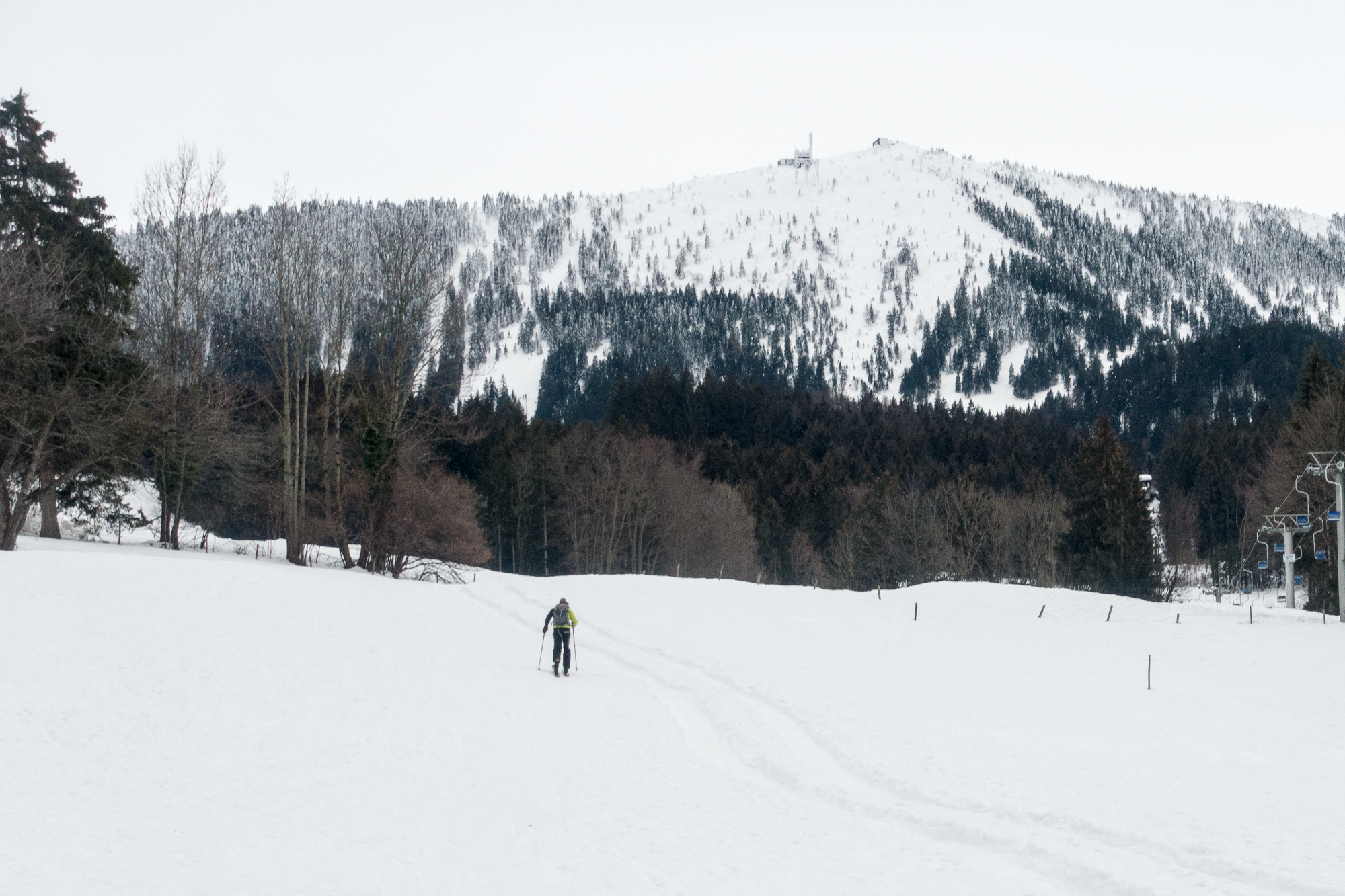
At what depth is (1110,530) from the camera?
222 ft

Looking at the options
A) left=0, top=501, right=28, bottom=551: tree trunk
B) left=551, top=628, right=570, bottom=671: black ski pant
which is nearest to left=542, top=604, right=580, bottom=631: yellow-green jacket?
left=551, top=628, right=570, bottom=671: black ski pant

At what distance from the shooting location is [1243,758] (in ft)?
53.4

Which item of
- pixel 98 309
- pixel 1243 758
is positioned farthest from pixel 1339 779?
pixel 98 309

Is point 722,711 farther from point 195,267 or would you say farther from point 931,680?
point 195,267

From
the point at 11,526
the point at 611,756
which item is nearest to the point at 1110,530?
the point at 611,756

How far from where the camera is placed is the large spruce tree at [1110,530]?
218ft

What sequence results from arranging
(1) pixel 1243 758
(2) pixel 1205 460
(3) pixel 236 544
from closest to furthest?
(1) pixel 1243 758 → (3) pixel 236 544 → (2) pixel 1205 460

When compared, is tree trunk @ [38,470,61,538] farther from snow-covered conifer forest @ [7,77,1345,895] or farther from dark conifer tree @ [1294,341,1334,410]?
dark conifer tree @ [1294,341,1334,410]

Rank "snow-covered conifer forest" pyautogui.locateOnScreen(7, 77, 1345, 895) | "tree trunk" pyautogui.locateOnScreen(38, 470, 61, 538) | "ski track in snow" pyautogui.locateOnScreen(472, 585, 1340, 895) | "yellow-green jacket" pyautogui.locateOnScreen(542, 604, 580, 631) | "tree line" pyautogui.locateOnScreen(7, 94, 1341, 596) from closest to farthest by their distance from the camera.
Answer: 1. "ski track in snow" pyautogui.locateOnScreen(472, 585, 1340, 895)
2. "snow-covered conifer forest" pyautogui.locateOnScreen(7, 77, 1345, 895)
3. "yellow-green jacket" pyautogui.locateOnScreen(542, 604, 580, 631)
4. "tree line" pyautogui.locateOnScreen(7, 94, 1341, 596)
5. "tree trunk" pyautogui.locateOnScreen(38, 470, 61, 538)

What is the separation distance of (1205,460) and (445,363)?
279 ft

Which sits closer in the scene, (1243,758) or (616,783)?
(616,783)

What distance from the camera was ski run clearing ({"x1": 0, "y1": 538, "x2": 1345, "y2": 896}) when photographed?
1005 centimetres

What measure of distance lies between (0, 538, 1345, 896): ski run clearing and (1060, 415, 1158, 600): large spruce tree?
36.7 meters

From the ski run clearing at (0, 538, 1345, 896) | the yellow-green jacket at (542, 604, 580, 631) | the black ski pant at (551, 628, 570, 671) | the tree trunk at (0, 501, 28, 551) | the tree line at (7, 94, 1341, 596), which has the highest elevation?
the tree line at (7, 94, 1341, 596)
